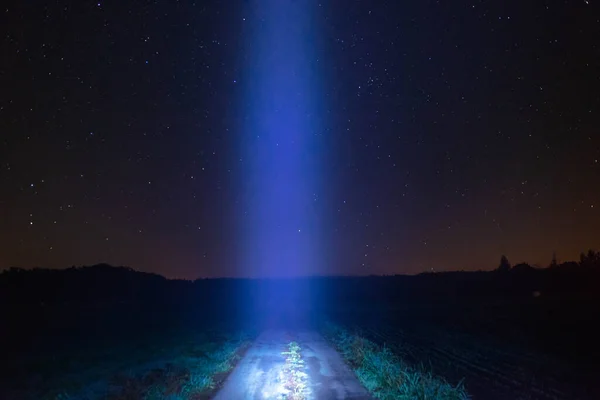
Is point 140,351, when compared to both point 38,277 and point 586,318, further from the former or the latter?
point 38,277

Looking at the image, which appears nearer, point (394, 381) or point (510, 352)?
Answer: point (394, 381)

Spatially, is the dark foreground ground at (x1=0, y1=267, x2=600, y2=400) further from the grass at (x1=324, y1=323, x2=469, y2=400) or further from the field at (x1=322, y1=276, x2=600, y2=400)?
the grass at (x1=324, y1=323, x2=469, y2=400)

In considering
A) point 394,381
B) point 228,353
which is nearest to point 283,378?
point 394,381

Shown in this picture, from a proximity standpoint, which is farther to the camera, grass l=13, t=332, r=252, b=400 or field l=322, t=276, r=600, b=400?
field l=322, t=276, r=600, b=400

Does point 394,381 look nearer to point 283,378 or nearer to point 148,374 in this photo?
point 283,378

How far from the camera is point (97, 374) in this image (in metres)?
19.2

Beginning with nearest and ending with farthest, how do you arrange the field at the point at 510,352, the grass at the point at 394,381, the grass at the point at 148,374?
the grass at the point at 394,381
the grass at the point at 148,374
the field at the point at 510,352

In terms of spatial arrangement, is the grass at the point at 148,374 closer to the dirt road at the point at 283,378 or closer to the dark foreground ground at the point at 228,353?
the dark foreground ground at the point at 228,353

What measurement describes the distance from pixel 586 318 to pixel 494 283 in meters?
67.1

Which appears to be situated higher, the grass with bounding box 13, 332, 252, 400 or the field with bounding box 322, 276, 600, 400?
the grass with bounding box 13, 332, 252, 400

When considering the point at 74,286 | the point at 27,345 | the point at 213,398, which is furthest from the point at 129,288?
the point at 213,398

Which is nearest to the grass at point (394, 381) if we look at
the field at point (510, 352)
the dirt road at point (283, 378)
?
the dirt road at point (283, 378)

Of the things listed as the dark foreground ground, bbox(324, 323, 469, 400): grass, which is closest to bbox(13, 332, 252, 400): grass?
the dark foreground ground

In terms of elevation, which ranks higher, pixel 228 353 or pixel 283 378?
pixel 228 353
